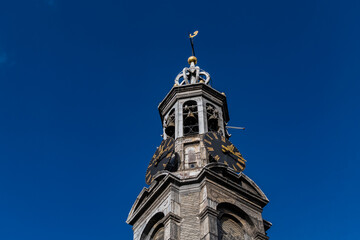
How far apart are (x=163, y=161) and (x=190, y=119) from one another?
583 cm

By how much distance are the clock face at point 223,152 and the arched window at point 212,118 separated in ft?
11.5

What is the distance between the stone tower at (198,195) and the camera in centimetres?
2942

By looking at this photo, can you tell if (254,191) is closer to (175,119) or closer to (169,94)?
(175,119)

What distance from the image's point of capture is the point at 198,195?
30797 millimetres

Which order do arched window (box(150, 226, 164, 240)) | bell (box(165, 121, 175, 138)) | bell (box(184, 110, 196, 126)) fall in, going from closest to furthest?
arched window (box(150, 226, 164, 240)) < bell (box(184, 110, 196, 126)) < bell (box(165, 121, 175, 138))

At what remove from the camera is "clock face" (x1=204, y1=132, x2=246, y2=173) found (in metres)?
33.4

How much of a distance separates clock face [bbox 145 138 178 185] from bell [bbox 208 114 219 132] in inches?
164

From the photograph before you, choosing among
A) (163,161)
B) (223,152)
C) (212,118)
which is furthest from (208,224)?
(212,118)

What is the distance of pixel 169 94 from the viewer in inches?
1603

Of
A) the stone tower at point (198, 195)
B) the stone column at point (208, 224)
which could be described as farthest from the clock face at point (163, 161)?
the stone column at point (208, 224)

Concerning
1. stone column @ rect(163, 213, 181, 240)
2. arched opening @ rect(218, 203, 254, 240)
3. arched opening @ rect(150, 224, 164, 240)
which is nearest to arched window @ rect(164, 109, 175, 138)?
arched opening @ rect(150, 224, 164, 240)

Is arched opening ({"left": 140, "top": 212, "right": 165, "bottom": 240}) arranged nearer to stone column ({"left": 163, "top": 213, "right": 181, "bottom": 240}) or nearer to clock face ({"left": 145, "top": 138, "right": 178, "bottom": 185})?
stone column ({"left": 163, "top": 213, "right": 181, "bottom": 240})

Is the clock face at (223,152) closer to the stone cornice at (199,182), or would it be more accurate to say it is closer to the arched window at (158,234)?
the stone cornice at (199,182)

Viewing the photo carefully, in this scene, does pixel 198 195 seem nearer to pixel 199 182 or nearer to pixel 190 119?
pixel 199 182
